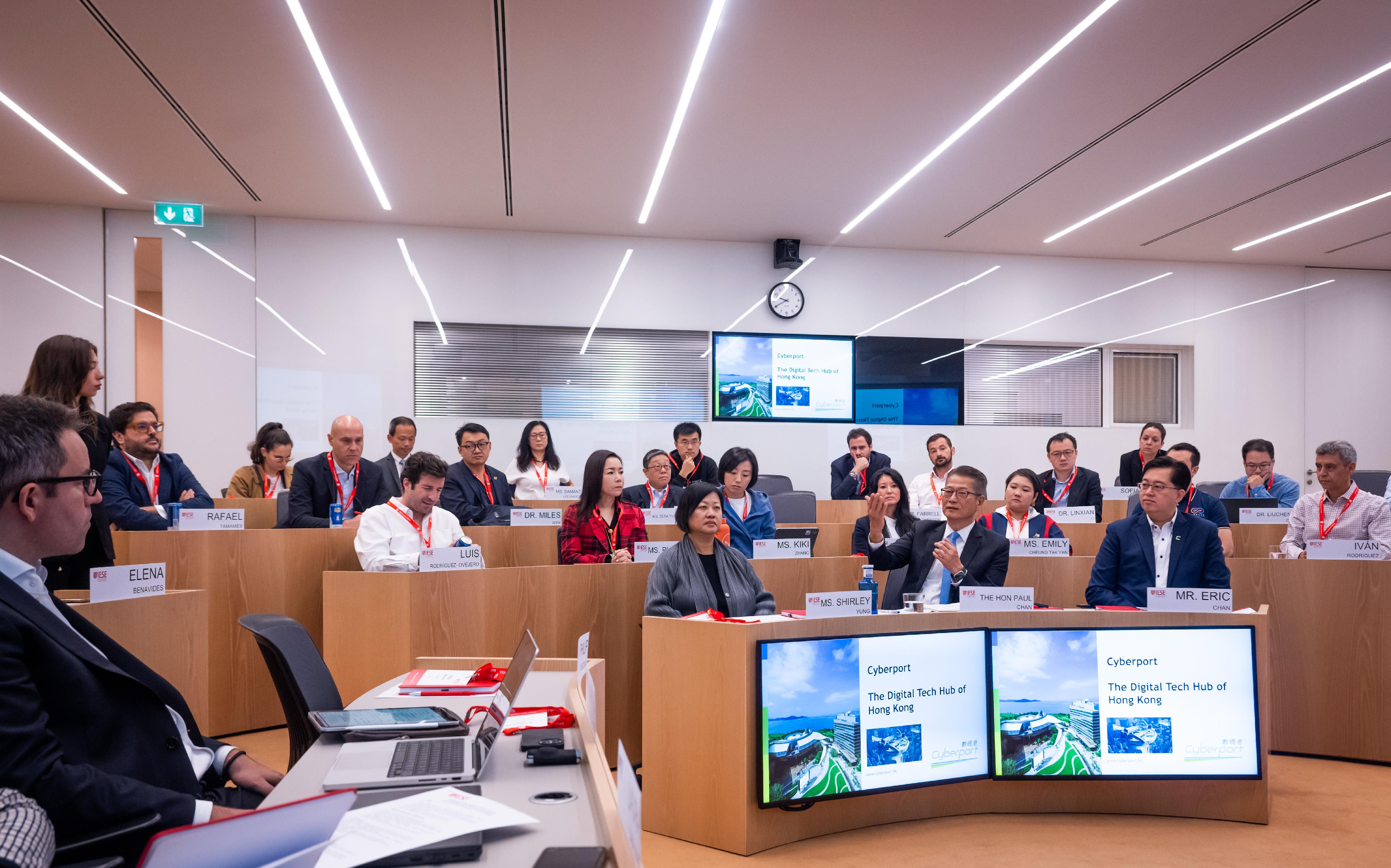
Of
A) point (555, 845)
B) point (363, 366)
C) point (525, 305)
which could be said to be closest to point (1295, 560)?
point (555, 845)

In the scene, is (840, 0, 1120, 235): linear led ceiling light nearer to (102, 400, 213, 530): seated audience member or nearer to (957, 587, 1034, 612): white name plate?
(957, 587, 1034, 612): white name plate

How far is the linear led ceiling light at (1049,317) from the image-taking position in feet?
29.1

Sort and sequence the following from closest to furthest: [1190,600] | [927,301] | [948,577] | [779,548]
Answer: [1190,600]
[948,577]
[779,548]
[927,301]

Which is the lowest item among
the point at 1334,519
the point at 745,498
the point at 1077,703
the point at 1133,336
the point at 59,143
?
the point at 1077,703

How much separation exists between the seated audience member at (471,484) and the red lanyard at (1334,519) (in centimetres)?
512

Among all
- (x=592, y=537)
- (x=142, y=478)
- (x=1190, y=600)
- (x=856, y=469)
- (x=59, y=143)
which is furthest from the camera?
(x=856, y=469)

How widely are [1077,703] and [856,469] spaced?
13.8 ft

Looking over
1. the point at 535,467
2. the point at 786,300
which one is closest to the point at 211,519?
the point at 535,467

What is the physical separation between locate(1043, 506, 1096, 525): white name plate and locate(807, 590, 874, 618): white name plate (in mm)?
2911

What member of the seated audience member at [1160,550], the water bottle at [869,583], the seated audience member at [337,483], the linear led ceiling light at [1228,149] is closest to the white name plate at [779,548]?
the water bottle at [869,583]

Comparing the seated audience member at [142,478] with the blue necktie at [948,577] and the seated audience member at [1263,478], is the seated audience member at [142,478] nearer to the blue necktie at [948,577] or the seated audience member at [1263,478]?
the blue necktie at [948,577]

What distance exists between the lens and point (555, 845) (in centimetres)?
134

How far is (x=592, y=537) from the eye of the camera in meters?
4.57

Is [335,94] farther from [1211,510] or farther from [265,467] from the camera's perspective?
[1211,510]
